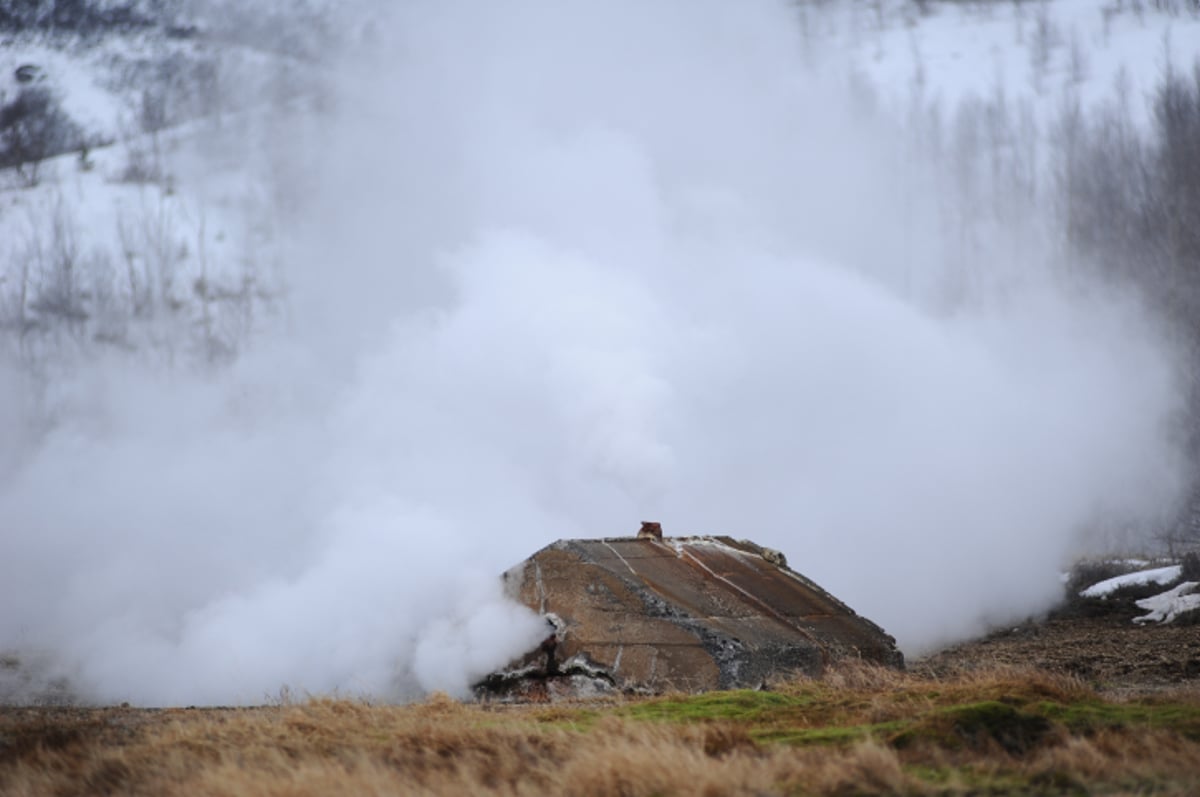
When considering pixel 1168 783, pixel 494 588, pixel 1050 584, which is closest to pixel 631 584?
pixel 494 588

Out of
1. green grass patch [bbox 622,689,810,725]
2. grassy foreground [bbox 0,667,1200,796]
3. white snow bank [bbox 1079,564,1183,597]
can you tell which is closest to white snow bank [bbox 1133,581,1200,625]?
white snow bank [bbox 1079,564,1183,597]

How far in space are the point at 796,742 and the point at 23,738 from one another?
19.7ft

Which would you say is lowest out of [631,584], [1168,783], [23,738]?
[1168,783]

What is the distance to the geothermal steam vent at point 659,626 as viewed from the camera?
12.9 meters

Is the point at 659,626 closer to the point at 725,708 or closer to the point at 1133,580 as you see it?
the point at 725,708

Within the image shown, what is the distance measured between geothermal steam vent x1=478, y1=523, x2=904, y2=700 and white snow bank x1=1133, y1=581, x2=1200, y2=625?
976 centimetres

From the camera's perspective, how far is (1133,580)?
26844 mm

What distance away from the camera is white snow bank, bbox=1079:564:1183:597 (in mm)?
26234

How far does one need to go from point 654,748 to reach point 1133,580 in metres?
24.6

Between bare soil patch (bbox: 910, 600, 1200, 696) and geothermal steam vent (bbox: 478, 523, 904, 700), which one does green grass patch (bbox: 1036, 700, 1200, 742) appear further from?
geothermal steam vent (bbox: 478, 523, 904, 700)

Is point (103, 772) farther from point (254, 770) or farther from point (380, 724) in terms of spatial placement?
point (380, 724)

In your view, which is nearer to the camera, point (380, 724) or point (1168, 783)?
point (1168, 783)

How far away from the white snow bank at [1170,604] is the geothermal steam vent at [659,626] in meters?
9.76

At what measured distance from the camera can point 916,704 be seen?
29.5 ft
